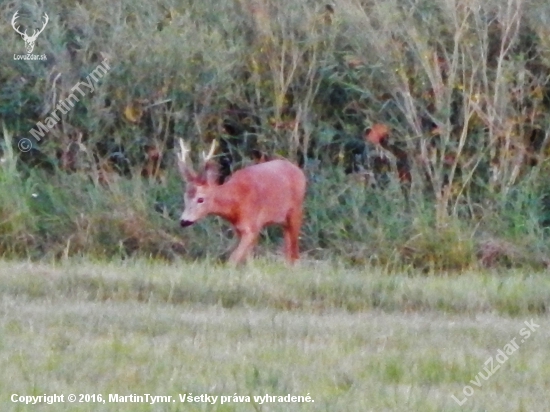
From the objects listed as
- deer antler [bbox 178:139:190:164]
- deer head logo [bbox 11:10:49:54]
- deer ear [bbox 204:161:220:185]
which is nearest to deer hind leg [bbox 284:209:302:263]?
deer ear [bbox 204:161:220:185]

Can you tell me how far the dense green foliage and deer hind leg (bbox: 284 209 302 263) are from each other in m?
0.39

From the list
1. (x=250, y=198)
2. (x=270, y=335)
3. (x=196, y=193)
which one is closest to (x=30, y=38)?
(x=196, y=193)

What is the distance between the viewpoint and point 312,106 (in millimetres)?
14664

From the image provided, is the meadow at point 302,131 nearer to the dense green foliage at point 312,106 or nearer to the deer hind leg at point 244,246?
the dense green foliage at point 312,106

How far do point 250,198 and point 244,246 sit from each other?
520 millimetres

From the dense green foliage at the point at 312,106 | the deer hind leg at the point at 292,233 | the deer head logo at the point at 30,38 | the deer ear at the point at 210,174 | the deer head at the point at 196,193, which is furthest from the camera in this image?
the deer head logo at the point at 30,38

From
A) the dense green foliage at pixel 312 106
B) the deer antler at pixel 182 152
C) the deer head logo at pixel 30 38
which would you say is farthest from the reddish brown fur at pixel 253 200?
the deer head logo at pixel 30 38

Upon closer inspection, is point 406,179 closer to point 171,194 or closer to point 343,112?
point 343,112

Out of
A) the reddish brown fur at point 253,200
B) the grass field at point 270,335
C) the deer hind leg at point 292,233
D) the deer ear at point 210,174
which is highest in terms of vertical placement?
the grass field at point 270,335

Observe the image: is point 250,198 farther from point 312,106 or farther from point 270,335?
point 270,335

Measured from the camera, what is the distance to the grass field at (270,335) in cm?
720

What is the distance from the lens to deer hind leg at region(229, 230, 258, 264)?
1262 centimetres

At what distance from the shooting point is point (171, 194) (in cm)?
1415

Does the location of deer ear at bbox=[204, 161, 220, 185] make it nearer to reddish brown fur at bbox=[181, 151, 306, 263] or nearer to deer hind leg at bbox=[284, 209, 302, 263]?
reddish brown fur at bbox=[181, 151, 306, 263]
